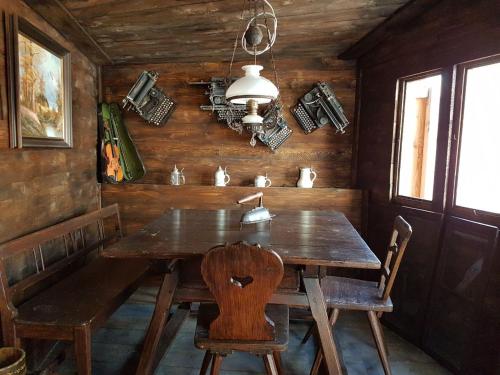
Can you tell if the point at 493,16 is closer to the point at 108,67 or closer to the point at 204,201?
A: the point at 204,201

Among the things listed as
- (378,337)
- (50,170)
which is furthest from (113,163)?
(378,337)

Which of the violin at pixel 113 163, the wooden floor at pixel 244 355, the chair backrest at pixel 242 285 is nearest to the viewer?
the chair backrest at pixel 242 285

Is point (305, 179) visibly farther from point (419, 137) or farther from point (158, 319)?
point (158, 319)

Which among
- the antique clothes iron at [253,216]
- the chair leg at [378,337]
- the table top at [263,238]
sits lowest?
the chair leg at [378,337]

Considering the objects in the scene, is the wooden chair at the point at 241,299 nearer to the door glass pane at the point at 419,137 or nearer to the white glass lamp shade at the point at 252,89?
the white glass lamp shade at the point at 252,89

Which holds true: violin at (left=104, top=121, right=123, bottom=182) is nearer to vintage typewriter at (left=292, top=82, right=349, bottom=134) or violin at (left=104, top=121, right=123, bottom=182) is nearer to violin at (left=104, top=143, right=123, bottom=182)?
violin at (left=104, top=143, right=123, bottom=182)

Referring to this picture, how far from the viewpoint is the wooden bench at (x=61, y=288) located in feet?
5.76

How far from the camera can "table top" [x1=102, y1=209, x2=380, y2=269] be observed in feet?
5.54

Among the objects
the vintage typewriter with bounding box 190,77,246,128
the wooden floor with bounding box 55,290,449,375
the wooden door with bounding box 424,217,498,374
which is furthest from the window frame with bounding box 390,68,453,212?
the vintage typewriter with bounding box 190,77,246,128

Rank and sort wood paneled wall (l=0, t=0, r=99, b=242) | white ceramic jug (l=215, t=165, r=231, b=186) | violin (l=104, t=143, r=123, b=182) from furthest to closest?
1. white ceramic jug (l=215, t=165, r=231, b=186)
2. violin (l=104, t=143, r=123, b=182)
3. wood paneled wall (l=0, t=0, r=99, b=242)

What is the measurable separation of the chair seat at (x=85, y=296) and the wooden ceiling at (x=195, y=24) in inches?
70.6

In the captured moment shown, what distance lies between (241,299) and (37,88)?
194cm

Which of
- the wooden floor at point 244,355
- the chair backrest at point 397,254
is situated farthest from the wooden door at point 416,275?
the chair backrest at point 397,254

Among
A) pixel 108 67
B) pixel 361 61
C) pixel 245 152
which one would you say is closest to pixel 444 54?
pixel 361 61
